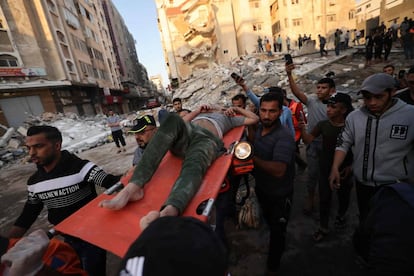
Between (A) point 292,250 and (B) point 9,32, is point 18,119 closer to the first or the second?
(B) point 9,32

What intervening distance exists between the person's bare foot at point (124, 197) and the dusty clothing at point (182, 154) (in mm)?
59

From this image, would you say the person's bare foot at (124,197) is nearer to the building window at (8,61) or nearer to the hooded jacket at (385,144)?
the hooded jacket at (385,144)

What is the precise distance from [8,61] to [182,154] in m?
20.4

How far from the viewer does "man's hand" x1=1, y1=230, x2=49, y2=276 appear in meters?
0.92

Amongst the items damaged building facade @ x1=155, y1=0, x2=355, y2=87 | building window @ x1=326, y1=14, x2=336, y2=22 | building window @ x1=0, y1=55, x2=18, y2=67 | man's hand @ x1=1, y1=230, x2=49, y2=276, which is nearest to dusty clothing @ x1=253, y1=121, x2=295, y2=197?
man's hand @ x1=1, y1=230, x2=49, y2=276

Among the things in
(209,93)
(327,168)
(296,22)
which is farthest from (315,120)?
(296,22)

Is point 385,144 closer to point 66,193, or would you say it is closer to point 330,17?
point 66,193

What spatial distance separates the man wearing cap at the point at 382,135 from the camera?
1604 millimetres

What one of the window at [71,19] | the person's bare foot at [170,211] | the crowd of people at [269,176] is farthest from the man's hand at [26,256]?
the window at [71,19]

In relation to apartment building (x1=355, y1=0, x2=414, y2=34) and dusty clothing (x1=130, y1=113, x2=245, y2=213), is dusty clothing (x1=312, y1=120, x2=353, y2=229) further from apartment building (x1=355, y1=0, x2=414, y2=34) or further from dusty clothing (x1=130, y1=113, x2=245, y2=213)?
apartment building (x1=355, y1=0, x2=414, y2=34)

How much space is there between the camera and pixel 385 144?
1671mm

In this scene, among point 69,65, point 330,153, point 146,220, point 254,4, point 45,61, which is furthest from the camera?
point 254,4

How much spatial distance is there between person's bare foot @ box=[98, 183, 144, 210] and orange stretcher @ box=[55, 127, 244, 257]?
5 centimetres

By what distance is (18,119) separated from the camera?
1475cm
